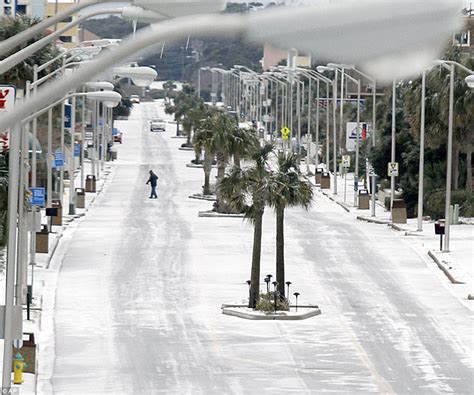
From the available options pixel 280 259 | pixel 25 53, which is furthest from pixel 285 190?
pixel 25 53

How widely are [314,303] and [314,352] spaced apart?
7.21m

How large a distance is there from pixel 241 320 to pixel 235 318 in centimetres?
29

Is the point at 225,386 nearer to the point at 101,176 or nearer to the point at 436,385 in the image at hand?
the point at 436,385

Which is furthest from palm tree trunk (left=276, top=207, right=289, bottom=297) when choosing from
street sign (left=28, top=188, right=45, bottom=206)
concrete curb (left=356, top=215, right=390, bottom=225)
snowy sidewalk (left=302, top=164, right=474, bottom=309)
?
concrete curb (left=356, top=215, right=390, bottom=225)

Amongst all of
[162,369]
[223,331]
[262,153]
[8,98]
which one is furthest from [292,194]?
[8,98]

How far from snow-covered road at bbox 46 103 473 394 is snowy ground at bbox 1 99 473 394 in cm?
4

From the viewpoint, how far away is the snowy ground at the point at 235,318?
2973 cm

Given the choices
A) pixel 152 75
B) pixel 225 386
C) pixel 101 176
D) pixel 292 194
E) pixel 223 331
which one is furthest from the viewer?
pixel 101 176

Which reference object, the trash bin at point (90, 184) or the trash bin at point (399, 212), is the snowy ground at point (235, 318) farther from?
the trash bin at point (90, 184)

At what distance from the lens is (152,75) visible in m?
14.9

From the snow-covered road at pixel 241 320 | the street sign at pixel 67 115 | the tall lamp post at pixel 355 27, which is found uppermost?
the tall lamp post at pixel 355 27

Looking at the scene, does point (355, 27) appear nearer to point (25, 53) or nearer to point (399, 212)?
point (25, 53)

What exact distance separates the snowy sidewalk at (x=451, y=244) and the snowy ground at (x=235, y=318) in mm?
178

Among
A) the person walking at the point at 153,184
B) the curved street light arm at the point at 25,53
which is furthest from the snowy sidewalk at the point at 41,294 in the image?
the curved street light arm at the point at 25,53
